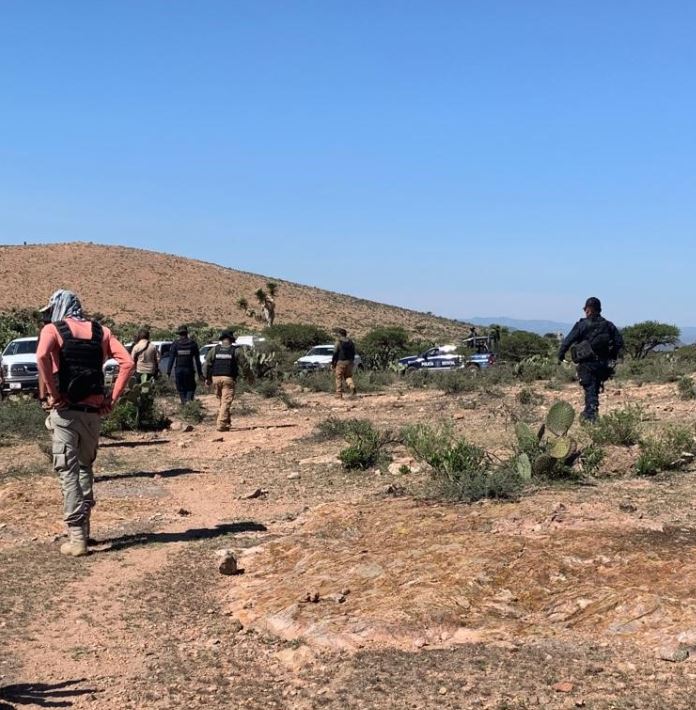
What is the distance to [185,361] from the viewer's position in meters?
15.0

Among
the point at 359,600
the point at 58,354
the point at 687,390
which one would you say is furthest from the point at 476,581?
the point at 687,390

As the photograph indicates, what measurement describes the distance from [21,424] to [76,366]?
7134 mm

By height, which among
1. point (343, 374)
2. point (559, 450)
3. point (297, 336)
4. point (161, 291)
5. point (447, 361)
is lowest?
point (559, 450)

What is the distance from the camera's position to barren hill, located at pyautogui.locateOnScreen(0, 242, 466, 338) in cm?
6769

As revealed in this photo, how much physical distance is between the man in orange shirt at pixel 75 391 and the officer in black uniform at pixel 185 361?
8039 millimetres

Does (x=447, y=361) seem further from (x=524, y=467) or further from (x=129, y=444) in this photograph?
(x=524, y=467)

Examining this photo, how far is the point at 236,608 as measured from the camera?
499cm

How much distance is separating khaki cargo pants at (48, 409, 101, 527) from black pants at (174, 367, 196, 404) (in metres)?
8.79

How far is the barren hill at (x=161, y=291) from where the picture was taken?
67688 mm

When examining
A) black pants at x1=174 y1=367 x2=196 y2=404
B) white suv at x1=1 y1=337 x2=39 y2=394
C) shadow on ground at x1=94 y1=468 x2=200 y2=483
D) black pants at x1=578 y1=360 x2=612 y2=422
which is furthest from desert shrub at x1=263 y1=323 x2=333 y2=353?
shadow on ground at x1=94 y1=468 x2=200 y2=483

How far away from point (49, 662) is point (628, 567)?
3.09 meters

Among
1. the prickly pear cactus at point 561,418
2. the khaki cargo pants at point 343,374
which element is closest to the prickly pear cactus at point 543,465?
the prickly pear cactus at point 561,418

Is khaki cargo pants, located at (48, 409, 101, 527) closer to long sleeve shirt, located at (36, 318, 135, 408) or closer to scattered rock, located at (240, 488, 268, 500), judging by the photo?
long sleeve shirt, located at (36, 318, 135, 408)

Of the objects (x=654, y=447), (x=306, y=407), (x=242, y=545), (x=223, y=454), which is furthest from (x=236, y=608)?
(x=306, y=407)
